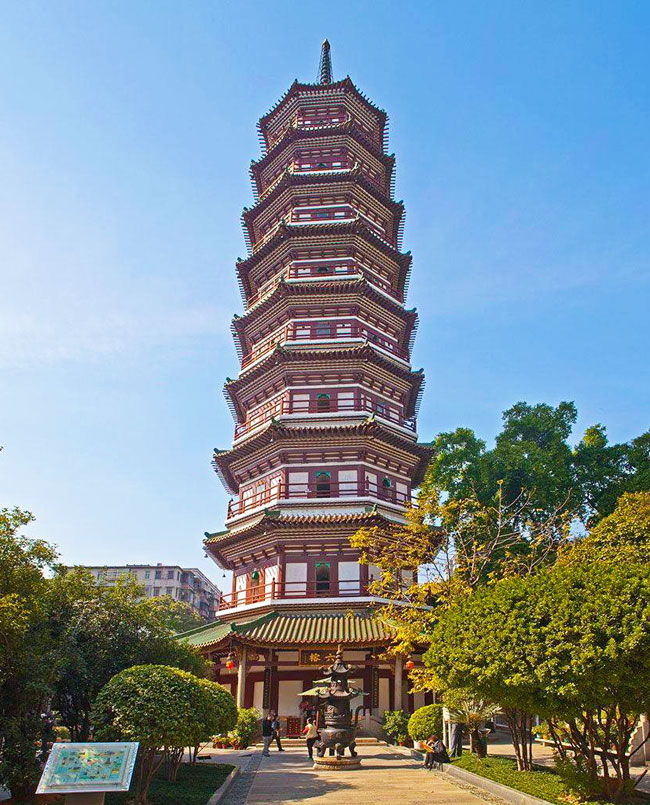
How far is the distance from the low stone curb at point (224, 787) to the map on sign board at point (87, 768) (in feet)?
10.3

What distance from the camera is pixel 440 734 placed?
20.1 meters

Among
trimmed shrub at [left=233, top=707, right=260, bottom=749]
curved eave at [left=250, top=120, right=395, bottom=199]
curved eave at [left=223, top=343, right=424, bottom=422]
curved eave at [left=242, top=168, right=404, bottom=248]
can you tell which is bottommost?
trimmed shrub at [left=233, top=707, right=260, bottom=749]

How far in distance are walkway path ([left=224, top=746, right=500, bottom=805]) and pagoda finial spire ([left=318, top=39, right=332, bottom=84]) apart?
40.4 meters

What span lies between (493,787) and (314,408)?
19375 mm

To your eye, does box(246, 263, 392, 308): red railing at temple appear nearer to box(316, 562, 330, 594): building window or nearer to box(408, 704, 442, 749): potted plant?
box(316, 562, 330, 594): building window

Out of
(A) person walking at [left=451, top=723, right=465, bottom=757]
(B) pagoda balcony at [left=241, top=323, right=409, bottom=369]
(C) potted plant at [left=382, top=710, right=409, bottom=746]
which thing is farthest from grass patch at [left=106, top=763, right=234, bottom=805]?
(B) pagoda balcony at [left=241, top=323, right=409, bottom=369]

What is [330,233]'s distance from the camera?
109 ft

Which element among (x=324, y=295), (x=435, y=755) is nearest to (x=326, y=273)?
(x=324, y=295)

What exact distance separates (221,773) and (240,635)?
7.95m

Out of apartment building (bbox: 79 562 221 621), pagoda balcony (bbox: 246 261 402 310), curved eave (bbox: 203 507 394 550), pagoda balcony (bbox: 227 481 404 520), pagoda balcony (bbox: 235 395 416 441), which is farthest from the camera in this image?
apartment building (bbox: 79 562 221 621)

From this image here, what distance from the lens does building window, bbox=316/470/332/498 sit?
2836cm

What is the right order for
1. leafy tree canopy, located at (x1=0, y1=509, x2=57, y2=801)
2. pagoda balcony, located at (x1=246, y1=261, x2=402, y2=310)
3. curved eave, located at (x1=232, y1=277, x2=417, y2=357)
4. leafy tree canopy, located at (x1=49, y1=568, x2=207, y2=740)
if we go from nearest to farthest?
leafy tree canopy, located at (x1=0, y1=509, x2=57, y2=801) < leafy tree canopy, located at (x1=49, y1=568, x2=207, y2=740) < curved eave, located at (x1=232, y1=277, x2=417, y2=357) < pagoda balcony, located at (x1=246, y1=261, x2=402, y2=310)

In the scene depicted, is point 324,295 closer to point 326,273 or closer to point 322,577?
point 326,273

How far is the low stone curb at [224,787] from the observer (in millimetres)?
11870
